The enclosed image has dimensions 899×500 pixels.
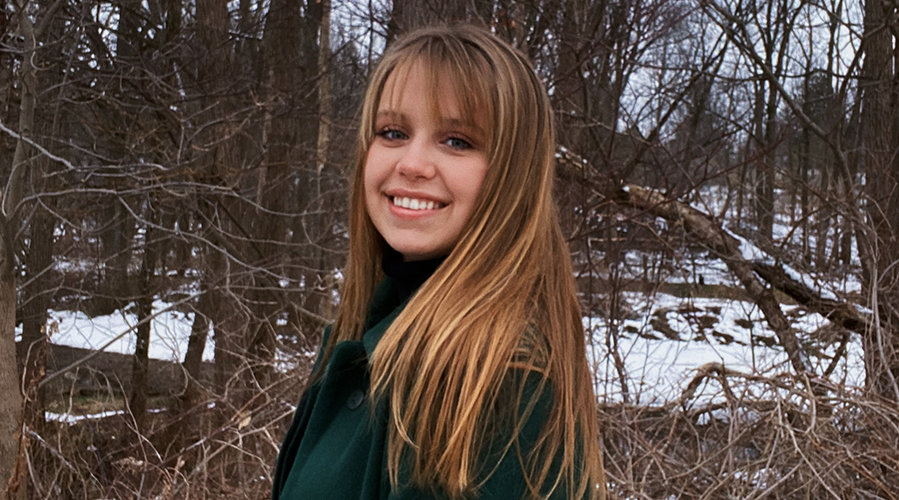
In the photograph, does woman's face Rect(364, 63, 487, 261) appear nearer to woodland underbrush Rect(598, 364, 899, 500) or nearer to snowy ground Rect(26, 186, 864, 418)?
woodland underbrush Rect(598, 364, 899, 500)

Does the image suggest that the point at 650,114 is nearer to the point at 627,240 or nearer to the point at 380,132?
the point at 627,240

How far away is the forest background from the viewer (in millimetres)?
4293

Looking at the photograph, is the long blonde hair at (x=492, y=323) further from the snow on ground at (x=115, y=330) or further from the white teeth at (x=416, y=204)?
the snow on ground at (x=115, y=330)

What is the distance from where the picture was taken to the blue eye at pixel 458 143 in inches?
59.7

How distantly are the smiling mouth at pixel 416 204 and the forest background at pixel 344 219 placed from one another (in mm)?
2565

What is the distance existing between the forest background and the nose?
2.61 meters

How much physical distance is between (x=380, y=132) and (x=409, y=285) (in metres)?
0.32

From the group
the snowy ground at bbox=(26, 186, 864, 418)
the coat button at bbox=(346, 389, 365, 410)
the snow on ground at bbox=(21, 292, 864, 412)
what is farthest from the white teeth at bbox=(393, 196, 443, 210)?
the snowy ground at bbox=(26, 186, 864, 418)

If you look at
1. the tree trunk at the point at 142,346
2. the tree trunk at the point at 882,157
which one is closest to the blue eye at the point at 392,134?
the tree trunk at the point at 882,157

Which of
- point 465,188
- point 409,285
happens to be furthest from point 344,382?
point 465,188

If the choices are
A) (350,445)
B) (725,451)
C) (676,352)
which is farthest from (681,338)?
(350,445)

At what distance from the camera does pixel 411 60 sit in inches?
60.9

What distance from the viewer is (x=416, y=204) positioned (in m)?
1.56

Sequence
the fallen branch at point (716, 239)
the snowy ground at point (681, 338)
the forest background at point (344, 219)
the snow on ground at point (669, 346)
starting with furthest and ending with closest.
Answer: the fallen branch at point (716, 239) → the snowy ground at point (681, 338) → the snow on ground at point (669, 346) → the forest background at point (344, 219)
